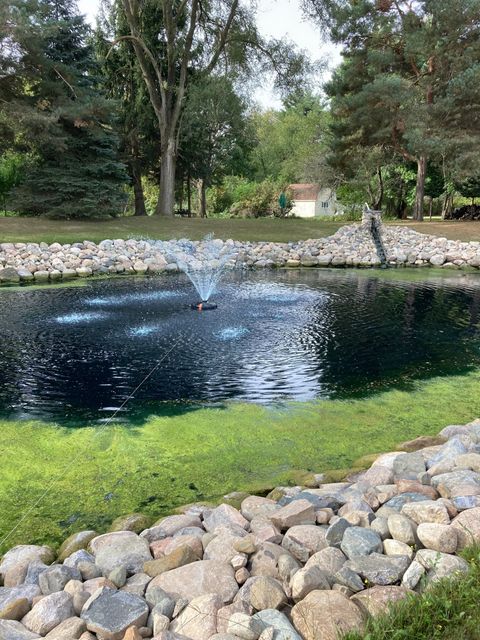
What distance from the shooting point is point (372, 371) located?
596 centimetres

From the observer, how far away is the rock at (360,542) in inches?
94.3

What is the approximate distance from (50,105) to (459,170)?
15339 millimetres

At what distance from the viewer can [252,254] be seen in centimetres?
1608

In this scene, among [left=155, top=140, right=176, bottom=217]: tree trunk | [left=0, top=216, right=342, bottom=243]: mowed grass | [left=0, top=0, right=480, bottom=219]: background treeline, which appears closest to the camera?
[left=0, top=216, right=342, bottom=243]: mowed grass

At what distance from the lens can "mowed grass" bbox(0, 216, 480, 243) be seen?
56.4ft

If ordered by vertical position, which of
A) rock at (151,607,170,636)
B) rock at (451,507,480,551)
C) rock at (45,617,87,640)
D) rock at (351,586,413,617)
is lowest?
rock at (45,617,87,640)

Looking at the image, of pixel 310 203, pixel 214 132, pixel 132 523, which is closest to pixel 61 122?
pixel 214 132

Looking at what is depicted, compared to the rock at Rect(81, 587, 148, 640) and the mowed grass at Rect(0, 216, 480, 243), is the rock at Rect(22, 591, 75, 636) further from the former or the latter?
the mowed grass at Rect(0, 216, 480, 243)

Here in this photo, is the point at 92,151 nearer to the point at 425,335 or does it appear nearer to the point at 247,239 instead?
the point at 247,239

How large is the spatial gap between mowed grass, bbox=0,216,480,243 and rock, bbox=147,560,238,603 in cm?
1521

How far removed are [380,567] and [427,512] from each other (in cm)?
54

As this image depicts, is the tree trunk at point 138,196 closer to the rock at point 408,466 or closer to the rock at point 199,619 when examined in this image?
the rock at point 408,466

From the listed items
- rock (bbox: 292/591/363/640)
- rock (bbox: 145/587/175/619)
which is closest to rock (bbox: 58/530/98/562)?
rock (bbox: 145/587/175/619)

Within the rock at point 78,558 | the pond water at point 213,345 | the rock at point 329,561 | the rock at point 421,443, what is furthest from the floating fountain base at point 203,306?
the rock at point 329,561
